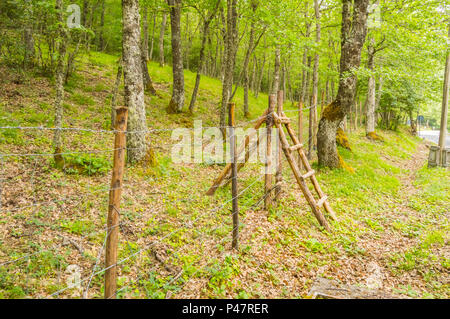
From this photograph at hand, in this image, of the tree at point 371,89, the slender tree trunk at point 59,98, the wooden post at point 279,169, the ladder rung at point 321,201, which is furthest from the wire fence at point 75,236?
the tree at point 371,89

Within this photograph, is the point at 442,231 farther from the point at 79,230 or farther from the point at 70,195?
the point at 70,195

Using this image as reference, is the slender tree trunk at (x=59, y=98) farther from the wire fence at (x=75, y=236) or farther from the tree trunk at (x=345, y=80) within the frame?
the tree trunk at (x=345, y=80)

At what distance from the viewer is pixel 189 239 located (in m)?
5.42

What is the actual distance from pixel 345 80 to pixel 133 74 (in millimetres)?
7208

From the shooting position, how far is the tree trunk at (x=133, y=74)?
7.57m

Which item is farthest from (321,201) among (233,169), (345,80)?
(345,80)

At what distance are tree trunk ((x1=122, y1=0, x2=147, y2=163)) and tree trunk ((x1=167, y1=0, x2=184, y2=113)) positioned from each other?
5.99 m

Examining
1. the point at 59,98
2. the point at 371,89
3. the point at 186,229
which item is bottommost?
the point at 186,229

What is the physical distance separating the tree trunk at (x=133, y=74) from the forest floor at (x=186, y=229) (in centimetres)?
82

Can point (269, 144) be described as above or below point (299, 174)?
above

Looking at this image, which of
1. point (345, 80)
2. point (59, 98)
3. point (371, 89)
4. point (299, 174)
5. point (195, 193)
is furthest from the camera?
point (371, 89)

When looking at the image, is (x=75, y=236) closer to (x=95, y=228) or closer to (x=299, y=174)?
(x=95, y=228)

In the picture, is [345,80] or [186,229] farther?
[345,80]

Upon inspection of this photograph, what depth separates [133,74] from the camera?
7.70 meters
